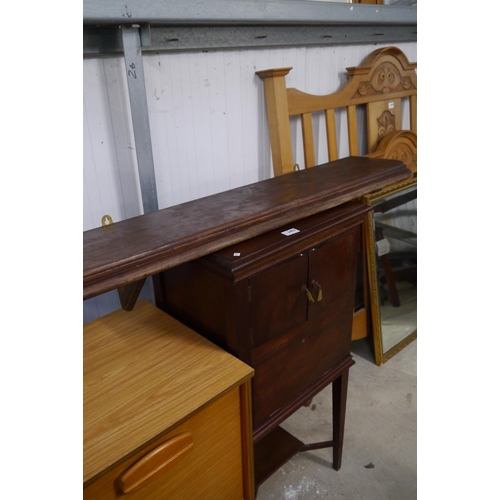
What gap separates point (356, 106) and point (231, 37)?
83 centimetres

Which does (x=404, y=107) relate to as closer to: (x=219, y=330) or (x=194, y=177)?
(x=194, y=177)

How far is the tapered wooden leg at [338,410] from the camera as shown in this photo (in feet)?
4.61

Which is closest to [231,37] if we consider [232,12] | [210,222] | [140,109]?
[232,12]

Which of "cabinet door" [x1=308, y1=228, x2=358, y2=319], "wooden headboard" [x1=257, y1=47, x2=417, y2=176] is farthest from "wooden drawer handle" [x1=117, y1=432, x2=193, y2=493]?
"wooden headboard" [x1=257, y1=47, x2=417, y2=176]

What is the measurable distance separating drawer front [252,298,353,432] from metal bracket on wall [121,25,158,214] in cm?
57

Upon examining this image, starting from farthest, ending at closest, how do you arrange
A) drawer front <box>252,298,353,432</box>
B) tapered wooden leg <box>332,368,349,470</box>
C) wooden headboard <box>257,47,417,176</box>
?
1. wooden headboard <box>257,47,417,176</box>
2. tapered wooden leg <box>332,368,349,470</box>
3. drawer front <box>252,298,353,432</box>

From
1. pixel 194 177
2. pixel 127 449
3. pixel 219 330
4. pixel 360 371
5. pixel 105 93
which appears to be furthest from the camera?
pixel 360 371

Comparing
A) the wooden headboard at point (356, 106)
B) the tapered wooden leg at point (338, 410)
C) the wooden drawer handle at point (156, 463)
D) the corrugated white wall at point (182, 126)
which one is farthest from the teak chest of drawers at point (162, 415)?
the wooden headboard at point (356, 106)

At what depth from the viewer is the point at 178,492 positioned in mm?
857

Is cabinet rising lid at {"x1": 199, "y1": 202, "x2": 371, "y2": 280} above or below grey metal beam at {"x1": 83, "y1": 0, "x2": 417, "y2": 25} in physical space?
below

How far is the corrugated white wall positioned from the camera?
3.78 feet

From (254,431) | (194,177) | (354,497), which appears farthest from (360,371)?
(194,177)

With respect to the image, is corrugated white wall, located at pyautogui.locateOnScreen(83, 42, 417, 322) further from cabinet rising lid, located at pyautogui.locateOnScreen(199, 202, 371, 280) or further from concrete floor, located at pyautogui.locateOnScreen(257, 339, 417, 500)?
concrete floor, located at pyautogui.locateOnScreen(257, 339, 417, 500)

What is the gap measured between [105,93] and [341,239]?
0.75 metres
